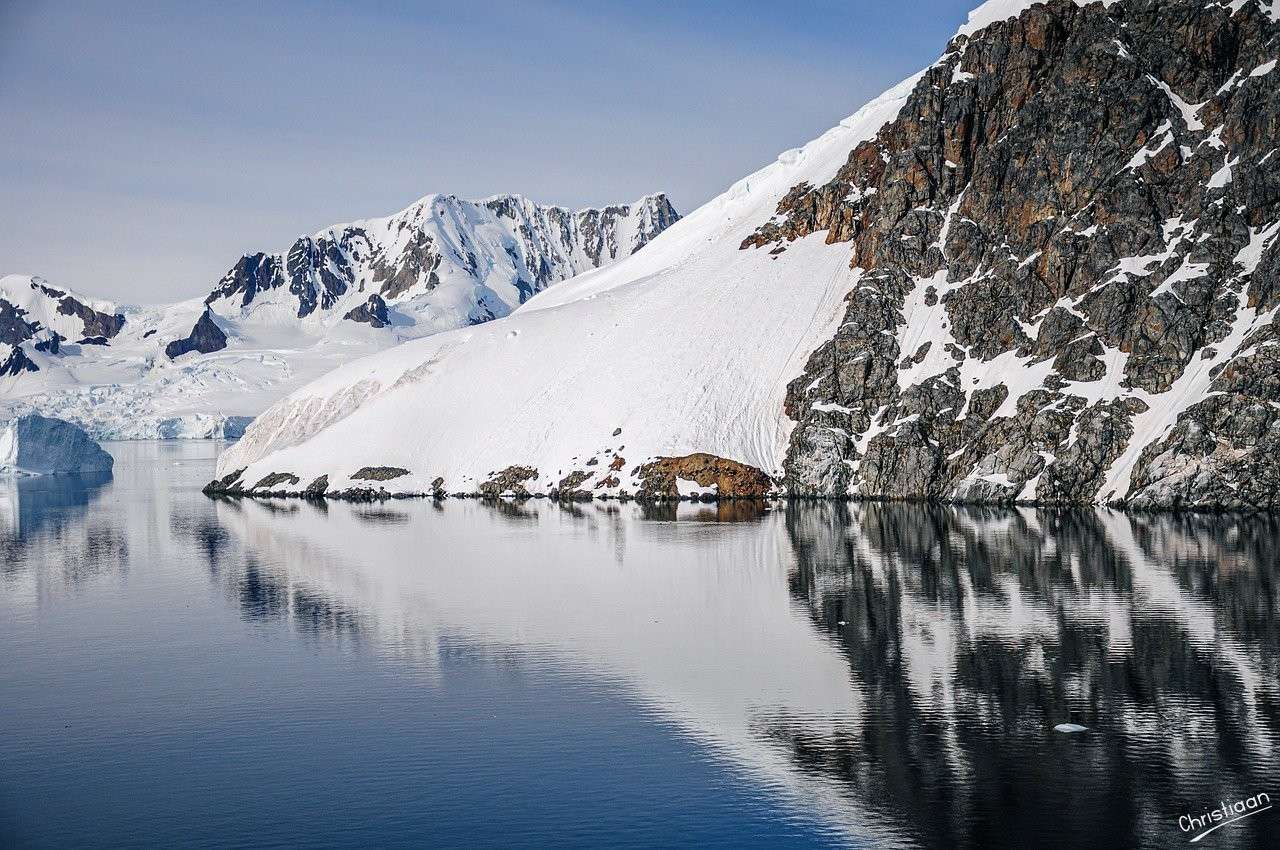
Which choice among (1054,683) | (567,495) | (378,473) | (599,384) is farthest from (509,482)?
(1054,683)

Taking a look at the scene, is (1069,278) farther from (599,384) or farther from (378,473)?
(378,473)

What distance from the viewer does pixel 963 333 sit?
112125 millimetres

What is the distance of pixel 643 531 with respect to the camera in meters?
88.1

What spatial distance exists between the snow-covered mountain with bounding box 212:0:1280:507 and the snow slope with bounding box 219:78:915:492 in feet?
1.13

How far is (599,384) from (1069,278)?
158 feet

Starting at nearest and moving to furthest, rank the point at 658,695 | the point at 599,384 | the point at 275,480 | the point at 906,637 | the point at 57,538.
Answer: the point at 658,695, the point at 906,637, the point at 57,538, the point at 599,384, the point at 275,480

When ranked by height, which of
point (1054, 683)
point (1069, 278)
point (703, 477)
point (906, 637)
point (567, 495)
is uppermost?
point (1069, 278)

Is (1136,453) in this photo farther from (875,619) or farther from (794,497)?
(875,619)

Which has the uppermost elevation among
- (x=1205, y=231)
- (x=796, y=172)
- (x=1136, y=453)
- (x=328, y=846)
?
(x=796, y=172)

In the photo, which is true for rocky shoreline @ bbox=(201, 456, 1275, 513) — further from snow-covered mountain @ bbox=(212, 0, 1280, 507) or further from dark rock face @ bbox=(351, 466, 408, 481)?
snow-covered mountain @ bbox=(212, 0, 1280, 507)

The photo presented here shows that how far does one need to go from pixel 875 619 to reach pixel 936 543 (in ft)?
85.0

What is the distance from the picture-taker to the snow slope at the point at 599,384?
120m

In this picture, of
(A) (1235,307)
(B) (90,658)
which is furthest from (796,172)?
(B) (90,658)

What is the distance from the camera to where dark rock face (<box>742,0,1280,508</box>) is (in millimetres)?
93750
